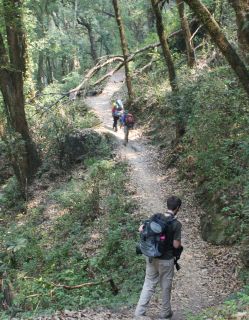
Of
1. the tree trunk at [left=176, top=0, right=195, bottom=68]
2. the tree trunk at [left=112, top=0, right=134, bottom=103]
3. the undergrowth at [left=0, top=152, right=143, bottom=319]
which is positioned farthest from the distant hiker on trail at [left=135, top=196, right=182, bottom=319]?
the tree trunk at [left=112, top=0, right=134, bottom=103]

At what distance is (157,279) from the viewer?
6363mm

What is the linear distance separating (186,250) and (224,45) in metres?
4.71

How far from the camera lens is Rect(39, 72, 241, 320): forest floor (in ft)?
23.9

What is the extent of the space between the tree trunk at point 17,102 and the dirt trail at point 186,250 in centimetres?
398

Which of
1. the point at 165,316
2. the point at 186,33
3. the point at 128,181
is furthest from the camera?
the point at 186,33

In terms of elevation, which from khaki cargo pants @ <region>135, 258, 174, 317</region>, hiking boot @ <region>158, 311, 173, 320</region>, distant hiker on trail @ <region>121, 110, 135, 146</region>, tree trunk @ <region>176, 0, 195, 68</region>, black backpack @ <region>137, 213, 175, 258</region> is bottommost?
hiking boot @ <region>158, 311, 173, 320</region>

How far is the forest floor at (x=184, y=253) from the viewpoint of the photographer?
7285 mm

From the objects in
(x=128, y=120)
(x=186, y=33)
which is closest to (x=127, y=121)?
(x=128, y=120)

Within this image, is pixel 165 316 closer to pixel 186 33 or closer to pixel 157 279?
pixel 157 279

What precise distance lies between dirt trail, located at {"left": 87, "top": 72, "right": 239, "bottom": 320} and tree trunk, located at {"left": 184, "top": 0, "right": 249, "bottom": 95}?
360cm

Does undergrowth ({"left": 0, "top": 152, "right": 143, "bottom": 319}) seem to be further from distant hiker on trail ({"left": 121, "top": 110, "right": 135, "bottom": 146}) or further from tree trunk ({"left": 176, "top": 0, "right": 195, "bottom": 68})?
tree trunk ({"left": 176, "top": 0, "right": 195, "bottom": 68})

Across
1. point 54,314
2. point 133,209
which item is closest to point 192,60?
point 133,209

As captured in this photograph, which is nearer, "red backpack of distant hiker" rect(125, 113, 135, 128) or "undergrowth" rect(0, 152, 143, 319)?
"undergrowth" rect(0, 152, 143, 319)

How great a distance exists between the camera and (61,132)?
18.7 metres
